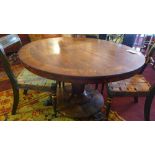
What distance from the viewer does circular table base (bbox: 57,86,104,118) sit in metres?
1.74

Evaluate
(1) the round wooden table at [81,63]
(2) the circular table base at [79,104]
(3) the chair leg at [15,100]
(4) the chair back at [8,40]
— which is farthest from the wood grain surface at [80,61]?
(2) the circular table base at [79,104]

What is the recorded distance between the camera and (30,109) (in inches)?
72.2

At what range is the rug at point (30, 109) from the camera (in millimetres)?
1714

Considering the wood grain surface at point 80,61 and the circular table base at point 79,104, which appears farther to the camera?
the circular table base at point 79,104

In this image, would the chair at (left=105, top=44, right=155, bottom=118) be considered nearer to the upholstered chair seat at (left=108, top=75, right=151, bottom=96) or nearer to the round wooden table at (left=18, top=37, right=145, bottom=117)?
the upholstered chair seat at (left=108, top=75, right=151, bottom=96)

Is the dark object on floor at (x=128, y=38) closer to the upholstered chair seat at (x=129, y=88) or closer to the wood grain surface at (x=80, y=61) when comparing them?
the wood grain surface at (x=80, y=61)

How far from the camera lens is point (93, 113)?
69.0 inches

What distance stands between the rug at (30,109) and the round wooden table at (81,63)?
0.21 meters

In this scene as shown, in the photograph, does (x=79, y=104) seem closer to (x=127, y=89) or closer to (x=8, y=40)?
(x=127, y=89)

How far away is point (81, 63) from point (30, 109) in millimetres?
920

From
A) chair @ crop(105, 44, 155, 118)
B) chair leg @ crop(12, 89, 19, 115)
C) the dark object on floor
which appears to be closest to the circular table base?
chair @ crop(105, 44, 155, 118)

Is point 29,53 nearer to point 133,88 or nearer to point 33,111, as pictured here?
point 33,111

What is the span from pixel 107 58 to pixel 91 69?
27 centimetres

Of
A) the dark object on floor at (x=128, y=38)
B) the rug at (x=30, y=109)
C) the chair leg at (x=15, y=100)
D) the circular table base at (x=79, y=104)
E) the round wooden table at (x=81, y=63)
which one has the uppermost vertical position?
the round wooden table at (x=81, y=63)
